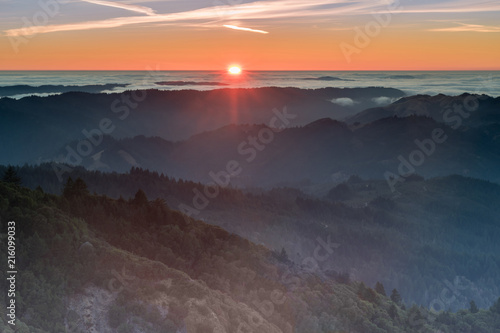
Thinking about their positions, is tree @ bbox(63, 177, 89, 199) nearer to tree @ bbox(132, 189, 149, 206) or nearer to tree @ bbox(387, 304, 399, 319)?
tree @ bbox(132, 189, 149, 206)

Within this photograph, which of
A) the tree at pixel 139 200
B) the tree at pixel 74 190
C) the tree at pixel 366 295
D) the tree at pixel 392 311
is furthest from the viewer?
the tree at pixel 366 295

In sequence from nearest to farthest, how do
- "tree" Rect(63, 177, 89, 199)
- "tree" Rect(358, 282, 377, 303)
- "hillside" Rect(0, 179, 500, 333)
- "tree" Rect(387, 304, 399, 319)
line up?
1. "hillside" Rect(0, 179, 500, 333)
2. "tree" Rect(63, 177, 89, 199)
3. "tree" Rect(387, 304, 399, 319)
4. "tree" Rect(358, 282, 377, 303)

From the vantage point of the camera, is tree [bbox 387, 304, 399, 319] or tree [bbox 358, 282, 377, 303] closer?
tree [bbox 387, 304, 399, 319]

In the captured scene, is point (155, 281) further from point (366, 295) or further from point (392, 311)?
point (366, 295)

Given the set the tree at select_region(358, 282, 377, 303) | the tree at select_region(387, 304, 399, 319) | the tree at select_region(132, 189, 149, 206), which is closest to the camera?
the tree at select_region(132, 189, 149, 206)

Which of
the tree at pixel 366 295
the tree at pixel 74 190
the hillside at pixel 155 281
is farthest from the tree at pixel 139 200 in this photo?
the tree at pixel 366 295

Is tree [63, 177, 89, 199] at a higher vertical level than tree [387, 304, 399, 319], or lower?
higher

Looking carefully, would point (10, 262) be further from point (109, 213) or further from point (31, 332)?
point (109, 213)

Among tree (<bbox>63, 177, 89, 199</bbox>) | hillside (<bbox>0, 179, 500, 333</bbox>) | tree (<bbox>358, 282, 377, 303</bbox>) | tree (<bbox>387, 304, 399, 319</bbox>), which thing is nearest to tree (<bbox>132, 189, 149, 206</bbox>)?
hillside (<bbox>0, 179, 500, 333</bbox>)

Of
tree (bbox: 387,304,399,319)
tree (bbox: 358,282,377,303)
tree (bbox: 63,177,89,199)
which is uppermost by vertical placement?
tree (bbox: 63,177,89,199)

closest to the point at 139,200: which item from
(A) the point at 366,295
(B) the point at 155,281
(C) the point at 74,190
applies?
(C) the point at 74,190

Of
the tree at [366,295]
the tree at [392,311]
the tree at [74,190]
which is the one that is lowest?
the tree at [392,311]

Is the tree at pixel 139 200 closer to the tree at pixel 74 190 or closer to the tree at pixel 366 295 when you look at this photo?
the tree at pixel 74 190
